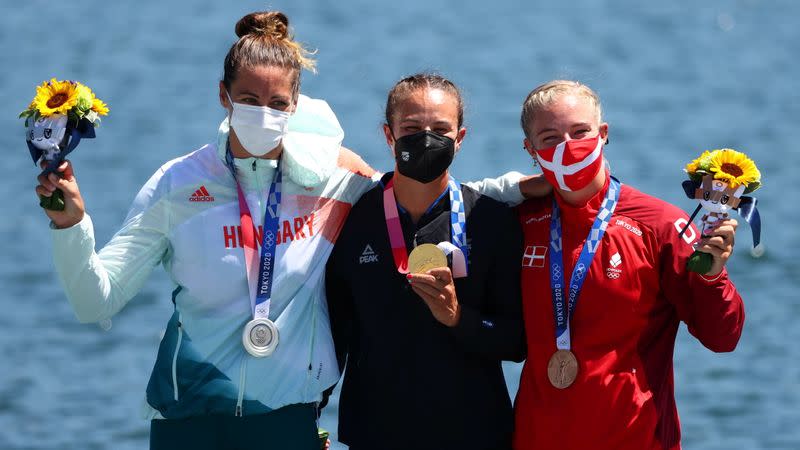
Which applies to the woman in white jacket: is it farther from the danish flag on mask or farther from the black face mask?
the danish flag on mask

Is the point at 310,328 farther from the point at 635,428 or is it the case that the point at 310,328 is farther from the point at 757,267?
the point at 757,267

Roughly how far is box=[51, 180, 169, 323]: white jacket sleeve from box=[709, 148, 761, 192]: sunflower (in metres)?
2.15

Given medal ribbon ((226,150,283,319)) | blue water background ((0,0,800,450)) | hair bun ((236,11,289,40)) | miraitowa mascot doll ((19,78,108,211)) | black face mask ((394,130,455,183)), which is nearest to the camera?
miraitowa mascot doll ((19,78,108,211))

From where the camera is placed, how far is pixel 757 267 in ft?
48.1

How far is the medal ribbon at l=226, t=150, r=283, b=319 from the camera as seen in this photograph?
5496 millimetres

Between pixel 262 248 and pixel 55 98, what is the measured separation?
983mm

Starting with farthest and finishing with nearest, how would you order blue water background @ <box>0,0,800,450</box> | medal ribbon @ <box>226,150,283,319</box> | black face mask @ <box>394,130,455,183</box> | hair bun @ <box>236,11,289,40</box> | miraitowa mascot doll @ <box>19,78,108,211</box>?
blue water background @ <box>0,0,800,450</box> → hair bun @ <box>236,11,289,40</box> → medal ribbon @ <box>226,150,283,319</box> → black face mask @ <box>394,130,455,183</box> → miraitowa mascot doll @ <box>19,78,108,211</box>

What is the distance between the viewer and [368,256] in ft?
18.2

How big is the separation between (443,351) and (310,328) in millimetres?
556

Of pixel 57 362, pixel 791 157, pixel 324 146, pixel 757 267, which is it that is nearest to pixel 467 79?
pixel 791 157

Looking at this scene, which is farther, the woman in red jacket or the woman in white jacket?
the woman in white jacket

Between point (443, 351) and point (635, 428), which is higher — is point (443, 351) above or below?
above

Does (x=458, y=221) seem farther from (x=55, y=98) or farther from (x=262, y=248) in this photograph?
(x=55, y=98)

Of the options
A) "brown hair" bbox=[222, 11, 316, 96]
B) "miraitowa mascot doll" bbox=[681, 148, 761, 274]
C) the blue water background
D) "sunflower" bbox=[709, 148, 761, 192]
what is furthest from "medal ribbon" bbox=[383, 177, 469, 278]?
the blue water background
